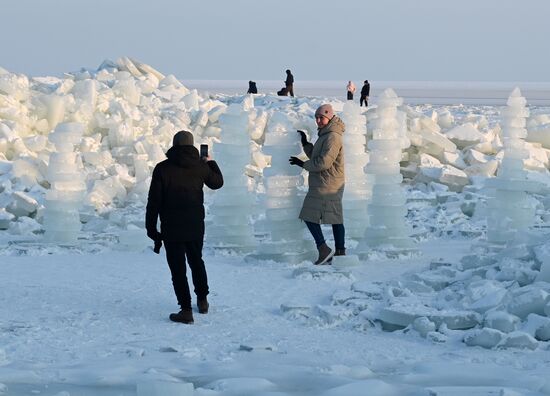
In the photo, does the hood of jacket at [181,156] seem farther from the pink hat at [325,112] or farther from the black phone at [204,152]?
the pink hat at [325,112]

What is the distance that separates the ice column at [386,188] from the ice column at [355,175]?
326 mm

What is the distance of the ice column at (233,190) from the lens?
12.3 metres

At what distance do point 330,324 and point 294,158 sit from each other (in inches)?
127

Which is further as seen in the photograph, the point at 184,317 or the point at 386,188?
the point at 386,188

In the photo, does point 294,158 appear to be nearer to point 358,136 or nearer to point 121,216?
point 358,136

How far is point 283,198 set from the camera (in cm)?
1161

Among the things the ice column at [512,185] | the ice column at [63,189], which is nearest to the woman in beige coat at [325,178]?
the ice column at [512,185]

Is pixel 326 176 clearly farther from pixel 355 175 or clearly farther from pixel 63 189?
pixel 63 189

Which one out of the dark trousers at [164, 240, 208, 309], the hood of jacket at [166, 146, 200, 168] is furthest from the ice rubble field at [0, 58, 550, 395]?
the hood of jacket at [166, 146, 200, 168]

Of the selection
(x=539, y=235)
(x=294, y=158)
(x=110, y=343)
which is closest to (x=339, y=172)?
(x=294, y=158)

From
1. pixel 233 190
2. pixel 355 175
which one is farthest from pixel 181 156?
pixel 355 175

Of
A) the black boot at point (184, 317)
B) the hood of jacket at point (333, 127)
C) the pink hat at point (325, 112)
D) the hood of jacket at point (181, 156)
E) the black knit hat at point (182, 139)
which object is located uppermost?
the pink hat at point (325, 112)

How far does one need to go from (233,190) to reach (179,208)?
4.07 meters

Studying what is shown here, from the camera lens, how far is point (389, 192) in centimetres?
1224
